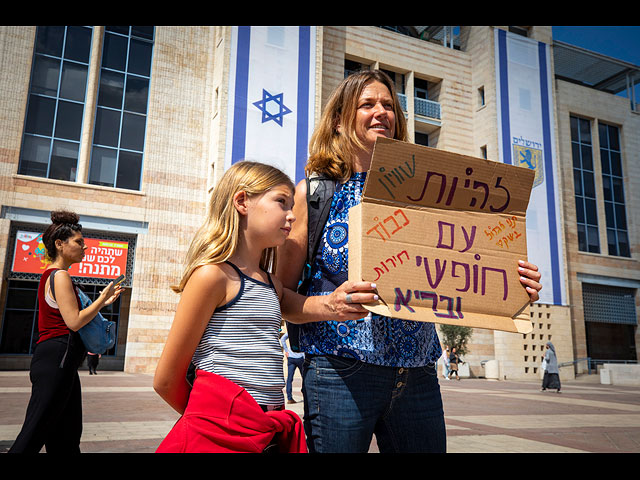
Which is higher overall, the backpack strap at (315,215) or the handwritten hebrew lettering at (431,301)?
the backpack strap at (315,215)

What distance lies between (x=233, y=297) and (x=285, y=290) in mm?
241

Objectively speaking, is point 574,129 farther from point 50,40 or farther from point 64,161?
point 50,40

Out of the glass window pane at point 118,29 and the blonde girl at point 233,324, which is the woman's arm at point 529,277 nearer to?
the blonde girl at point 233,324

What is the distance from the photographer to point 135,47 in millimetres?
22172

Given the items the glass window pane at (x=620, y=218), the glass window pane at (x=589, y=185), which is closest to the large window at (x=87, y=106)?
the glass window pane at (x=589, y=185)

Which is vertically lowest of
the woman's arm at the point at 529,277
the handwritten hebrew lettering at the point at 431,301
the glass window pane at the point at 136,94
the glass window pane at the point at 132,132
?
the handwritten hebrew lettering at the point at 431,301

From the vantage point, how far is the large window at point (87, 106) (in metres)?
20.3

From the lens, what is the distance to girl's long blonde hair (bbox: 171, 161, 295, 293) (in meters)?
1.65

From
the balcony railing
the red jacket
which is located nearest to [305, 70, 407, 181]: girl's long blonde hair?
the red jacket

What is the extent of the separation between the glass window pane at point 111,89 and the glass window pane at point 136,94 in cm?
28

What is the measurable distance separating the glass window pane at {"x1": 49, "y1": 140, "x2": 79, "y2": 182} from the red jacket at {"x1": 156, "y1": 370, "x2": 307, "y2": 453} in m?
21.3

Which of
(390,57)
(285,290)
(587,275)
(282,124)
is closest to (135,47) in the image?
(282,124)

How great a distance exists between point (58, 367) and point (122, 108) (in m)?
20.8
